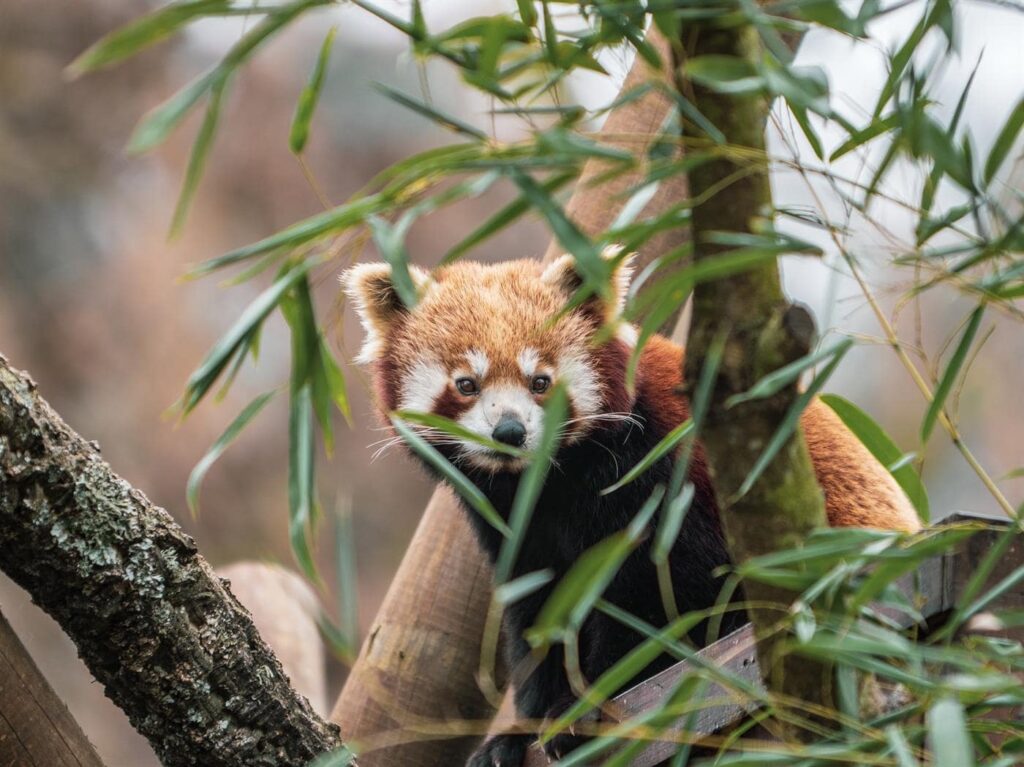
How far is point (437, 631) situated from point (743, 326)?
5.93 ft

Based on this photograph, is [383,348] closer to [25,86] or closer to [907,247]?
[907,247]

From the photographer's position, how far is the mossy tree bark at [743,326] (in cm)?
124

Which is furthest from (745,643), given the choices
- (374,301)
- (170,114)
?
(374,301)

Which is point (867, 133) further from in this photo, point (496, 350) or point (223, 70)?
point (496, 350)

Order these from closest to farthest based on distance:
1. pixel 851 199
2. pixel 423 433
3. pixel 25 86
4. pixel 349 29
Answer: pixel 851 199 < pixel 423 433 < pixel 25 86 < pixel 349 29

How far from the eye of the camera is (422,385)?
8.87ft

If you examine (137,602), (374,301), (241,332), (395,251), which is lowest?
(137,602)

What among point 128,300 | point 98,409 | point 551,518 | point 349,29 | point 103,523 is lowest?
point 103,523

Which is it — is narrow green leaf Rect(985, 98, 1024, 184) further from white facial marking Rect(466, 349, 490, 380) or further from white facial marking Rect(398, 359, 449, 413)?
white facial marking Rect(398, 359, 449, 413)

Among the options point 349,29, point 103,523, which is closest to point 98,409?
point 349,29

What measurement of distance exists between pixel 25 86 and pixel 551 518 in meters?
6.83

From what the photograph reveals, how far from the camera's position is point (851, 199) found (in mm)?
1289

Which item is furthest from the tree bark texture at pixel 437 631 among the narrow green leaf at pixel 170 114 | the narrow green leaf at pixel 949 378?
the narrow green leaf at pixel 170 114

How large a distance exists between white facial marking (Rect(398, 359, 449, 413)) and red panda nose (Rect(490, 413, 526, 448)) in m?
0.27
